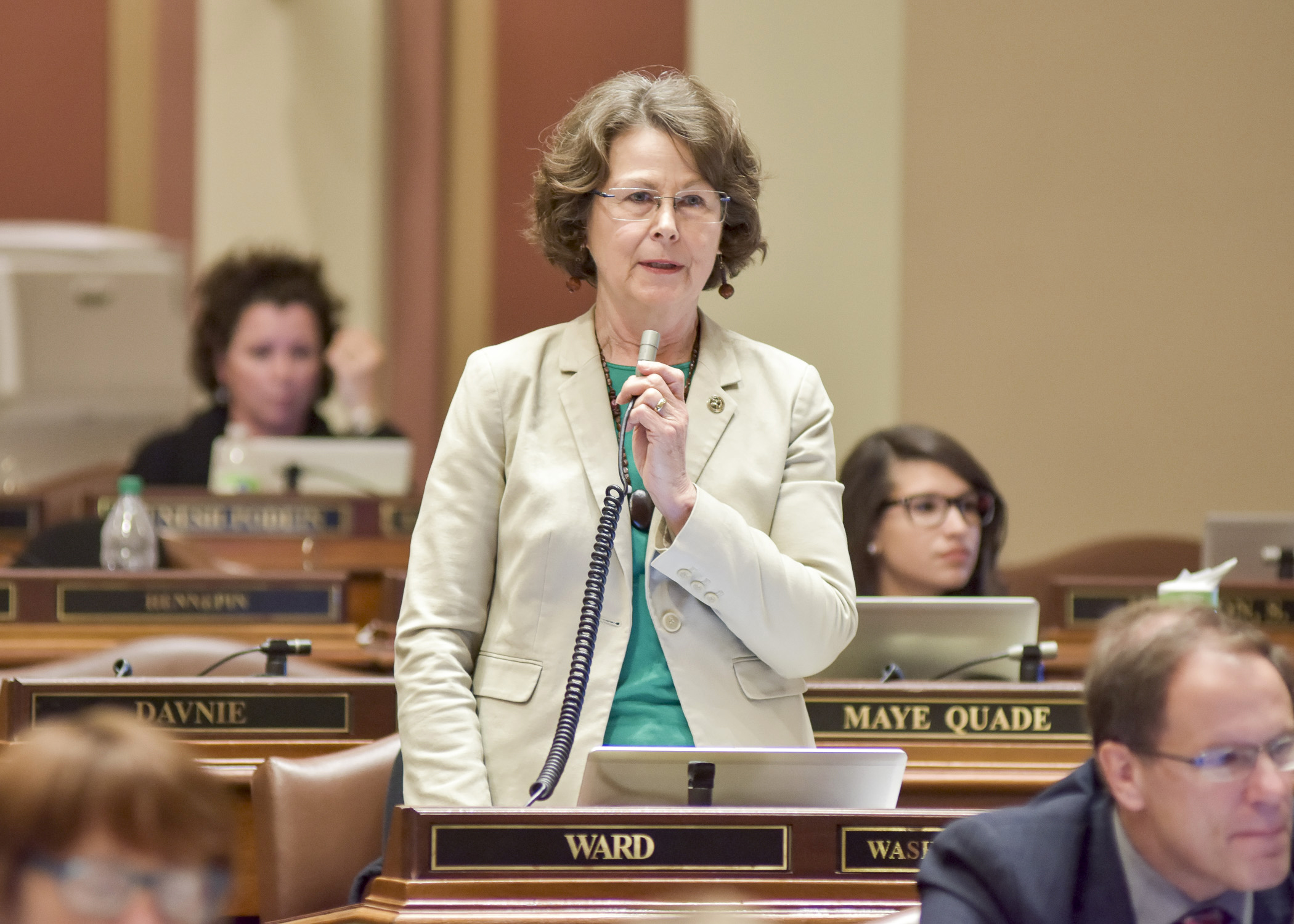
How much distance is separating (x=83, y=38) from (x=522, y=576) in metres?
6.47

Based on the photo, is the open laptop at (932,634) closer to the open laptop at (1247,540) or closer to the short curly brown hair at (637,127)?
the short curly brown hair at (637,127)

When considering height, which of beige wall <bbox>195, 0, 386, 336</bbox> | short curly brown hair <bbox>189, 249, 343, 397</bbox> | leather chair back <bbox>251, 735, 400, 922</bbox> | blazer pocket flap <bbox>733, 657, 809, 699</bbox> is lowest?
leather chair back <bbox>251, 735, 400, 922</bbox>

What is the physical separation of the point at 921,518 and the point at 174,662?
1.52 metres

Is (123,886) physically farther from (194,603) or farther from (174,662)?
(194,603)

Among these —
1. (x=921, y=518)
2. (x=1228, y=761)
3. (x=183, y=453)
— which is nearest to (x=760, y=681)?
(x=1228, y=761)

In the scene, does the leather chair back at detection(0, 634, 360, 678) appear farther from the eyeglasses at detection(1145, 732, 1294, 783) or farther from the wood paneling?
the wood paneling

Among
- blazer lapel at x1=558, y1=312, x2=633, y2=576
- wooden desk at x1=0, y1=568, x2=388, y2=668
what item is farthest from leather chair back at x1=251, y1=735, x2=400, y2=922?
wooden desk at x1=0, y1=568, x2=388, y2=668

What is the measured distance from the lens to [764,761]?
5.77ft

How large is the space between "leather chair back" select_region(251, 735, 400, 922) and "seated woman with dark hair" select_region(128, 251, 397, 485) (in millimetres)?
3410

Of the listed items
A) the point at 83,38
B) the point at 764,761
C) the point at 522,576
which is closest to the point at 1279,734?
the point at 764,761

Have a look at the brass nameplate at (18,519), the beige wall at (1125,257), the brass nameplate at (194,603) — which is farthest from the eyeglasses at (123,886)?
the beige wall at (1125,257)

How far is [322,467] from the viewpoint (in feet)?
16.0

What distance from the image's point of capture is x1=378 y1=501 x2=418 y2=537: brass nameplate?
4.64 meters

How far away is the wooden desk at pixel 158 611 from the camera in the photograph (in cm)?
335
